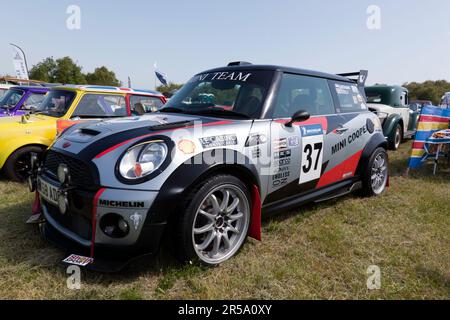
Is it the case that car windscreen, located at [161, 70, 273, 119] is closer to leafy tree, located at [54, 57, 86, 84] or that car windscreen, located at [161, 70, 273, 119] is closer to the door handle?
the door handle

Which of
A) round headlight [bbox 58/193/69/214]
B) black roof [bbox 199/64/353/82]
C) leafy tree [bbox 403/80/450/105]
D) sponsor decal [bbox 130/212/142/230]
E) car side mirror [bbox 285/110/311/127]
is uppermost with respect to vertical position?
leafy tree [bbox 403/80/450/105]

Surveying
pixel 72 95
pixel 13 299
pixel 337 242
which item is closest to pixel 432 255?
pixel 337 242

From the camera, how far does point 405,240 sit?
3.20m

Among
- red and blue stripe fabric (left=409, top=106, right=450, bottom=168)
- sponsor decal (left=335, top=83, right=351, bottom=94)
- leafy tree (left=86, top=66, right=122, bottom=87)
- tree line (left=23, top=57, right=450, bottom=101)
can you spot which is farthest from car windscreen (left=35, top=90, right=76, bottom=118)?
leafy tree (left=86, top=66, right=122, bottom=87)

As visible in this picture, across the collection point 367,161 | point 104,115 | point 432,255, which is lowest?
point 432,255

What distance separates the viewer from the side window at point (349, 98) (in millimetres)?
3981

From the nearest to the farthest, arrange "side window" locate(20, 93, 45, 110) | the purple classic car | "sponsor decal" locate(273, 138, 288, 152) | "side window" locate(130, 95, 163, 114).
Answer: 1. "sponsor decal" locate(273, 138, 288, 152)
2. "side window" locate(130, 95, 163, 114)
3. the purple classic car
4. "side window" locate(20, 93, 45, 110)

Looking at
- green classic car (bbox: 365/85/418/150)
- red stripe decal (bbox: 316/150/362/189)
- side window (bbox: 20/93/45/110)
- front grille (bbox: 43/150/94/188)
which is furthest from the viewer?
green classic car (bbox: 365/85/418/150)

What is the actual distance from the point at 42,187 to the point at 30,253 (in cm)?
58

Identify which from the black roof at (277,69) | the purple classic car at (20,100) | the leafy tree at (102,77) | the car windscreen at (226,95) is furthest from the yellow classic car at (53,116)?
the leafy tree at (102,77)

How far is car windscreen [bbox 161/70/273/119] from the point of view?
300 centimetres

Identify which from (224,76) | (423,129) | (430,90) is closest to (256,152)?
(224,76)

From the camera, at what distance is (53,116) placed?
5.22 metres

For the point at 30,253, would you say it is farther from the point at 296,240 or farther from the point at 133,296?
the point at 296,240
